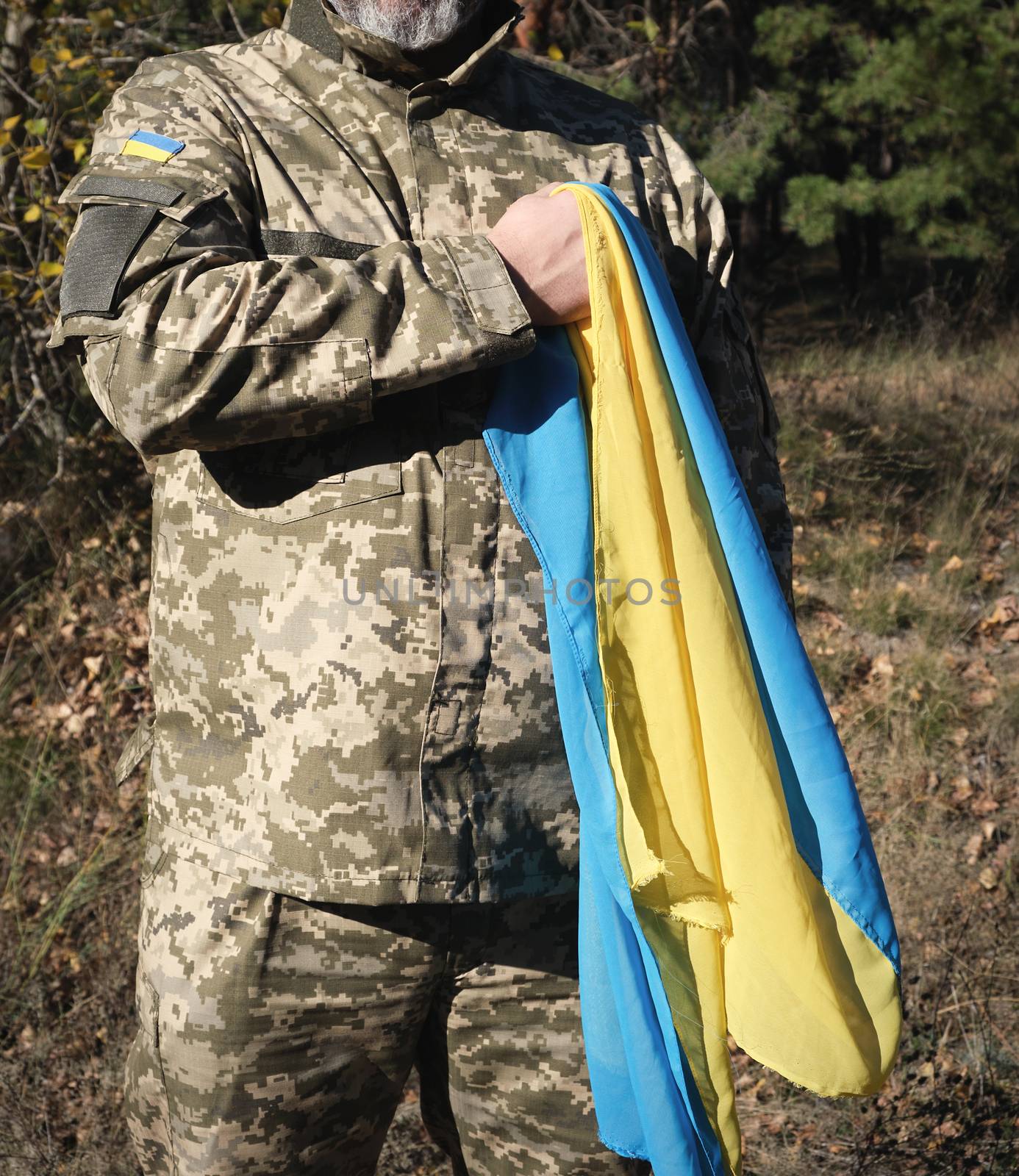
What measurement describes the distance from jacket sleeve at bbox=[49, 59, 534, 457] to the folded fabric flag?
0.52 feet

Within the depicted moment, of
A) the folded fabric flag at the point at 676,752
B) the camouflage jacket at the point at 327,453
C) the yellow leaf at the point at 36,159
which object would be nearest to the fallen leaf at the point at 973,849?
the folded fabric flag at the point at 676,752

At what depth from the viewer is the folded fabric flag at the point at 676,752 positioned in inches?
56.9

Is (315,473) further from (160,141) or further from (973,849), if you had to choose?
(973,849)

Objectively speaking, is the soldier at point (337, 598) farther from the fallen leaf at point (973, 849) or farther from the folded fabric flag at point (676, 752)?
the fallen leaf at point (973, 849)

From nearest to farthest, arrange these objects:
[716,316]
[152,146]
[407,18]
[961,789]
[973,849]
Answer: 1. [152,146]
2. [407,18]
3. [716,316]
4. [973,849]
5. [961,789]

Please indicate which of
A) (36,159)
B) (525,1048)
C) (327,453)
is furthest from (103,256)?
(36,159)

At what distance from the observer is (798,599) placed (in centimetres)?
489

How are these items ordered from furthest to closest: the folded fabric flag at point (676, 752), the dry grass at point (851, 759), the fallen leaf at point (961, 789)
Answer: the fallen leaf at point (961, 789)
the dry grass at point (851, 759)
the folded fabric flag at point (676, 752)

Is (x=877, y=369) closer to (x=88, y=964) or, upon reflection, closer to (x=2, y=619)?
(x=2, y=619)

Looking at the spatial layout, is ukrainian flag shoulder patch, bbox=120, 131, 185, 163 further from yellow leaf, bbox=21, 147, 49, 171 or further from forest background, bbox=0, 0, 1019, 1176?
yellow leaf, bbox=21, 147, 49, 171

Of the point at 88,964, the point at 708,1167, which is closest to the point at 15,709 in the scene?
the point at 88,964

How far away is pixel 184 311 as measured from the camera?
1332 mm

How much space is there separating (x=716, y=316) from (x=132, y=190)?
869mm

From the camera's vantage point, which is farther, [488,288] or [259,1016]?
[259,1016]
